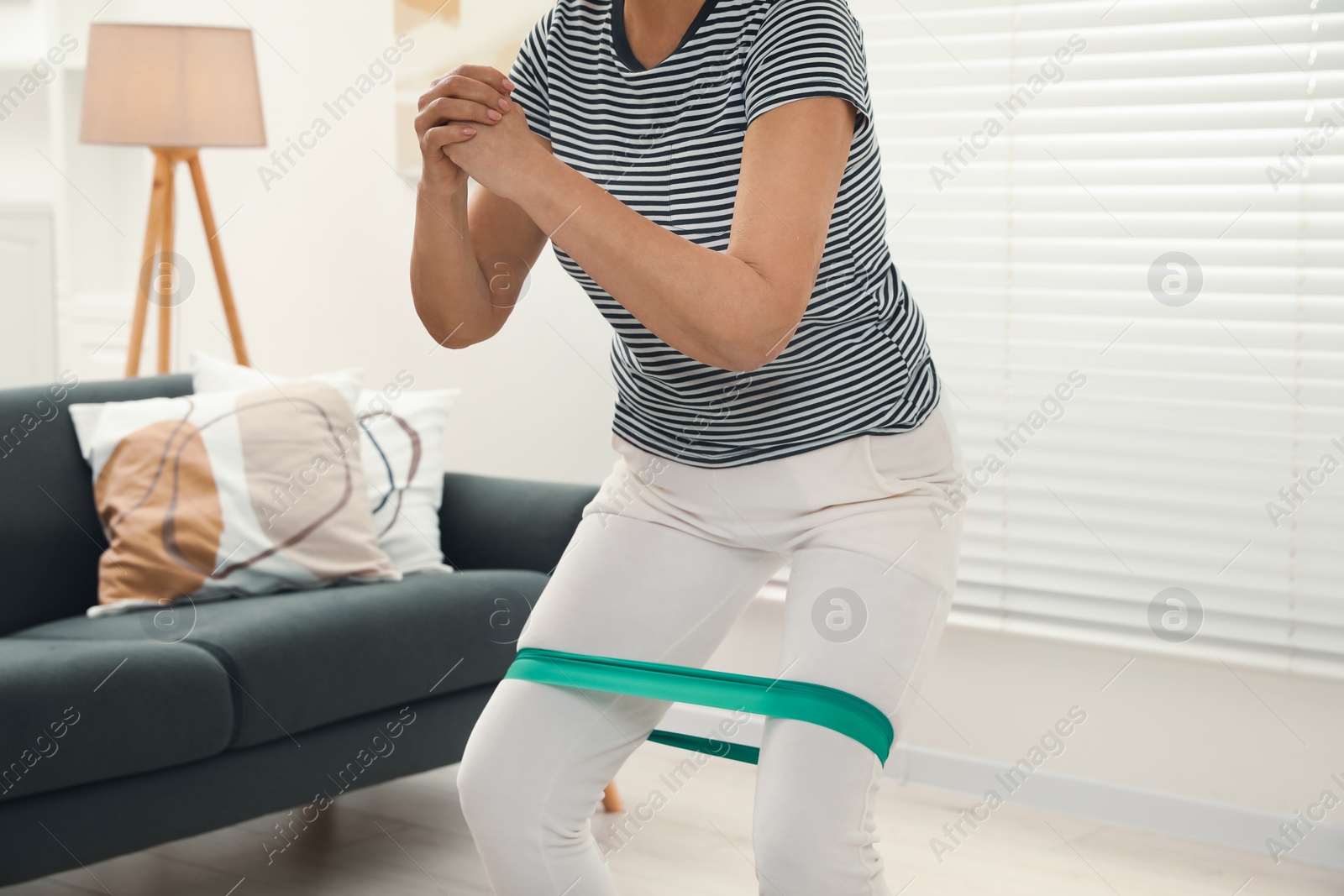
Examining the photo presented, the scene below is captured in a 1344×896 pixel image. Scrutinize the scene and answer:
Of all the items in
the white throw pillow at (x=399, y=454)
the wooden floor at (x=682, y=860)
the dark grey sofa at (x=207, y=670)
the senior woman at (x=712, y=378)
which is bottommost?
the wooden floor at (x=682, y=860)

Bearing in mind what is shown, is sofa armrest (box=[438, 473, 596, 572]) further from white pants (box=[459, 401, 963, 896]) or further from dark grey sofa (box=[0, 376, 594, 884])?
white pants (box=[459, 401, 963, 896])

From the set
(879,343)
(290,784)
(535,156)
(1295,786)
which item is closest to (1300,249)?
(1295,786)

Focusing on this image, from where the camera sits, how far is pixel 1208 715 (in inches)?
88.4

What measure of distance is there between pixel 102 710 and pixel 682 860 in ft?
3.33

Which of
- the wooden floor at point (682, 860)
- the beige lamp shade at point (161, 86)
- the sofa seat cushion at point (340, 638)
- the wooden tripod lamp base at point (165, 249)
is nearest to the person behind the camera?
the sofa seat cushion at point (340, 638)

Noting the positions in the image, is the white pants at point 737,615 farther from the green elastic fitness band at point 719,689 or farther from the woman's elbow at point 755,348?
the woman's elbow at point 755,348

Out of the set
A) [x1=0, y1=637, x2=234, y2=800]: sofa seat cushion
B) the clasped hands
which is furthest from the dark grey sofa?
the clasped hands

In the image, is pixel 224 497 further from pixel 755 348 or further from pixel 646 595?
pixel 755 348

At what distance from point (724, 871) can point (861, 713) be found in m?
1.23

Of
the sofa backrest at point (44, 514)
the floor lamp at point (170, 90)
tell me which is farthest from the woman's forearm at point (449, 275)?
the floor lamp at point (170, 90)

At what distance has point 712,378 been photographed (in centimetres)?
112

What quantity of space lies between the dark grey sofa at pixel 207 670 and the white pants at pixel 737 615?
2.66 ft

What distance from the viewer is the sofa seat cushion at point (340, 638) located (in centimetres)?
184

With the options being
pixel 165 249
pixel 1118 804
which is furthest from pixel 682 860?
pixel 165 249
